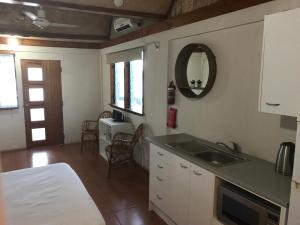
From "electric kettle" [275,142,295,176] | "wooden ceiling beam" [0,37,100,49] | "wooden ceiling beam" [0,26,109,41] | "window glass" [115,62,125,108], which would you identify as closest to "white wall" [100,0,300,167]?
"electric kettle" [275,142,295,176]

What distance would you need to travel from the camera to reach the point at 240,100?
244cm

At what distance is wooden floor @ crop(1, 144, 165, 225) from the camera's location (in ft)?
9.65

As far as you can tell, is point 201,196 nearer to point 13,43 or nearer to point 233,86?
point 233,86

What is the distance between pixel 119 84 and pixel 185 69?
2.39 m

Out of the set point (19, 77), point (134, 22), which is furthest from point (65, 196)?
point (19, 77)

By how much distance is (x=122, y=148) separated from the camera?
4.16 meters

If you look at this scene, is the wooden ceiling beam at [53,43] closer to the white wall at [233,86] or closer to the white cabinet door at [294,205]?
the white wall at [233,86]

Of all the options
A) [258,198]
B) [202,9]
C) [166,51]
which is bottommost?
[258,198]

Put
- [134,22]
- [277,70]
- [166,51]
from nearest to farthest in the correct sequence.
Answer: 1. [277,70]
2. [166,51]
3. [134,22]

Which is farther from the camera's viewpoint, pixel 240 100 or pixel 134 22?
pixel 134 22

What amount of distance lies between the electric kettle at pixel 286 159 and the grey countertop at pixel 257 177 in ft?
0.19

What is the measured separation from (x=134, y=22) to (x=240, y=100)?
7.79 feet

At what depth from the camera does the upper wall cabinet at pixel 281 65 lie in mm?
1570

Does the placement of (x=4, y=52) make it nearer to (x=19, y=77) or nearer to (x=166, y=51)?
(x=19, y=77)
